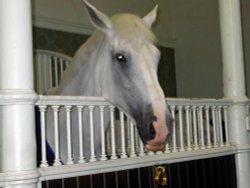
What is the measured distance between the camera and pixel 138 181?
73.4 inches

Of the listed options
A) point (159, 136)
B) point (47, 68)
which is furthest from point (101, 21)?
point (47, 68)

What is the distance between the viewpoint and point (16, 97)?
4.54 feet

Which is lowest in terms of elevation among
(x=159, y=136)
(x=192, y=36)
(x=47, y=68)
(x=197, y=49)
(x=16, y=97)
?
(x=159, y=136)

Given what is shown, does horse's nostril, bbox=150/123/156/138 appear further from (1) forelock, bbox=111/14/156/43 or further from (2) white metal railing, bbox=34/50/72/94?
(2) white metal railing, bbox=34/50/72/94

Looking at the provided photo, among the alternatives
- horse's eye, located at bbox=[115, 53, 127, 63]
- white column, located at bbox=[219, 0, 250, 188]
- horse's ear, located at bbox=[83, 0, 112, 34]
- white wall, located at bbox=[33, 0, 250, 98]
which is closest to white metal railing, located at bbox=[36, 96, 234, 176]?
white column, located at bbox=[219, 0, 250, 188]

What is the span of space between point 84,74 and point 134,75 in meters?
0.38

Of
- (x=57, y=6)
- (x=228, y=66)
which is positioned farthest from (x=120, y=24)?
(x=57, y=6)

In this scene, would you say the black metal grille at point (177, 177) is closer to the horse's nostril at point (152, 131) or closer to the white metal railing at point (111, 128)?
the white metal railing at point (111, 128)

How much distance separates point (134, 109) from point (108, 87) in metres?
0.22

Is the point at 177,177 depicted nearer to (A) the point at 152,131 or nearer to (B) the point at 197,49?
(A) the point at 152,131

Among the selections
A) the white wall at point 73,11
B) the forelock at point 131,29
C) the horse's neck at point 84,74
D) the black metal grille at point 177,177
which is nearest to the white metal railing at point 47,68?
the white wall at point 73,11

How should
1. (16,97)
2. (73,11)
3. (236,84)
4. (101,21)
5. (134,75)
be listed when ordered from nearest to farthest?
1. (16,97)
2. (134,75)
3. (101,21)
4. (236,84)
5. (73,11)

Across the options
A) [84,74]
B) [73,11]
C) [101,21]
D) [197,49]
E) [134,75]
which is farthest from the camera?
[197,49]

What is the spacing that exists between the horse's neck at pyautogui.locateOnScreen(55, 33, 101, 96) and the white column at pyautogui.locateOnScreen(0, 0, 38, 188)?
0.42 meters
